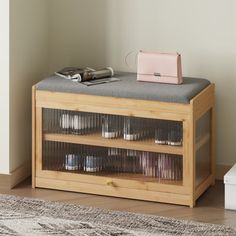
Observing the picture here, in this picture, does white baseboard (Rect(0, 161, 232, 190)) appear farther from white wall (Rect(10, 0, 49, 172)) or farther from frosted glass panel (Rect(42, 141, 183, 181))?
frosted glass panel (Rect(42, 141, 183, 181))

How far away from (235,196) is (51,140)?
991 millimetres

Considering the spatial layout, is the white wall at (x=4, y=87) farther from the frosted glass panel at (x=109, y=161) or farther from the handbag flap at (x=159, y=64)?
the handbag flap at (x=159, y=64)

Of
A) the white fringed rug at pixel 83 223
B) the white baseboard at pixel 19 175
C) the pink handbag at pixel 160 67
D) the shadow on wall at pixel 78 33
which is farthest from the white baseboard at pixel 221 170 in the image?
the shadow on wall at pixel 78 33

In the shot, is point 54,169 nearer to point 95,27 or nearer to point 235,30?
point 95,27

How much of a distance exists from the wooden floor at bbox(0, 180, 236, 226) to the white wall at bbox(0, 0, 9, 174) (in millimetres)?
186

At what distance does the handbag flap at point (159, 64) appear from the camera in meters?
4.24

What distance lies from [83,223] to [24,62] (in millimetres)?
1014

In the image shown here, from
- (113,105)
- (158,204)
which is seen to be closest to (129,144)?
(113,105)

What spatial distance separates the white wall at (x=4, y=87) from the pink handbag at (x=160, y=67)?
679mm

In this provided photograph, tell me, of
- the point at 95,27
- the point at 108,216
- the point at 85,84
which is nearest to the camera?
the point at 108,216

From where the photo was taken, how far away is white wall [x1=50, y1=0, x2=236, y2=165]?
4.42 m

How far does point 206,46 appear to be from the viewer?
4.45 meters

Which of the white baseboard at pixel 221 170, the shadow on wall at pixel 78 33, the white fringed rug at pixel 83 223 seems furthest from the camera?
the shadow on wall at pixel 78 33

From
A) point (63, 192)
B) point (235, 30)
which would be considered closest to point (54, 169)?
point (63, 192)
